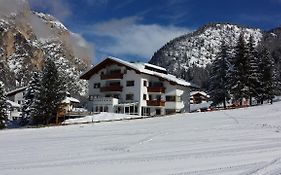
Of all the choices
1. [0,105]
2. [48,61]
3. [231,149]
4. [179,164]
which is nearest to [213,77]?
[48,61]

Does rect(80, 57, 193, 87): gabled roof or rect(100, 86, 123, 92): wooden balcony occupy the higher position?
A: rect(80, 57, 193, 87): gabled roof

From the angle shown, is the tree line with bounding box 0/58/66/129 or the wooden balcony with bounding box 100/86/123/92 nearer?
the tree line with bounding box 0/58/66/129

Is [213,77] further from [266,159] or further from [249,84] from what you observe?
[266,159]

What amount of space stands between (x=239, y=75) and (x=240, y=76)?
9.1 inches

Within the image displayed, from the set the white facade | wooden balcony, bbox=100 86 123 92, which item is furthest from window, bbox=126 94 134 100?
wooden balcony, bbox=100 86 123 92

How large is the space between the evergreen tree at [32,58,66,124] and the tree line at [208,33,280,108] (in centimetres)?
2364

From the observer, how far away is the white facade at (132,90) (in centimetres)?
6806

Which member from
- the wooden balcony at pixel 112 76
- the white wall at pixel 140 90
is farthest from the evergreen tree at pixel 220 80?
the wooden balcony at pixel 112 76

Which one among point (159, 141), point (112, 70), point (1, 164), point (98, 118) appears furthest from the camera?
point (112, 70)

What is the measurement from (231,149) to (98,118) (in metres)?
36.6

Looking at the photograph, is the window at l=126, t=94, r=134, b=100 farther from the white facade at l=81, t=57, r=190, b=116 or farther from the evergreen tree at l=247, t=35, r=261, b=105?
the evergreen tree at l=247, t=35, r=261, b=105

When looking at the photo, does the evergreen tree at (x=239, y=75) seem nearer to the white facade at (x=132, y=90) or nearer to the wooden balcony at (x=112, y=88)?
the white facade at (x=132, y=90)

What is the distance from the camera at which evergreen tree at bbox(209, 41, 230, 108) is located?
6762 cm

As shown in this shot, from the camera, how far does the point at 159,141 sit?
27.4m
